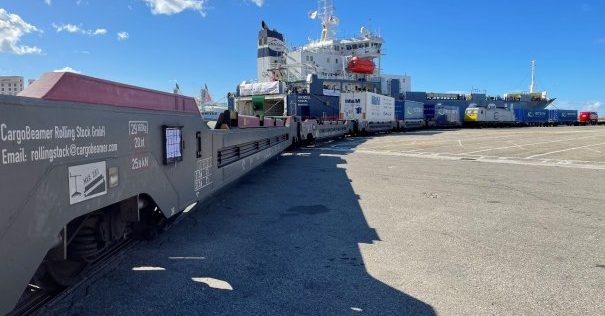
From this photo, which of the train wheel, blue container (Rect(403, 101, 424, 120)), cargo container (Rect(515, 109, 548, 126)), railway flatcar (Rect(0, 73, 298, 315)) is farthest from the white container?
cargo container (Rect(515, 109, 548, 126))

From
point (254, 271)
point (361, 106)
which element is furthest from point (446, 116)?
point (254, 271)

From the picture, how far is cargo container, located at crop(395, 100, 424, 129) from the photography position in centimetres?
3999

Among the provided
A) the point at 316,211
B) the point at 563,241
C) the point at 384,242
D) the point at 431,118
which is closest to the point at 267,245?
the point at 384,242

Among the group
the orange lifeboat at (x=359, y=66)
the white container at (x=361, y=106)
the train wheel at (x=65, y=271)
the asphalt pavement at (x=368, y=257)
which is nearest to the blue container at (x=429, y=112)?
the orange lifeboat at (x=359, y=66)

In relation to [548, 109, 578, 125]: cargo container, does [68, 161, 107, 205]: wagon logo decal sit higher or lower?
lower

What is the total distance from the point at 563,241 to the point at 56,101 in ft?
16.7

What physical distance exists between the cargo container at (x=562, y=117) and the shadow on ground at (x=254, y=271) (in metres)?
68.1

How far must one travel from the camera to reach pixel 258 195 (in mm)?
7391

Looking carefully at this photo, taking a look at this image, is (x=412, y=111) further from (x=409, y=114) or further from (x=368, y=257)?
(x=368, y=257)

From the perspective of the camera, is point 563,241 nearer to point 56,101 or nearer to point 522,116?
point 56,101

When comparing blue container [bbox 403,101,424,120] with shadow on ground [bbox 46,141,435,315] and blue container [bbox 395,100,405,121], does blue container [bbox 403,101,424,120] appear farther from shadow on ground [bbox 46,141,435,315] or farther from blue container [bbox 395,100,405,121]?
shadow on ground [bbox 46,141,435,315]

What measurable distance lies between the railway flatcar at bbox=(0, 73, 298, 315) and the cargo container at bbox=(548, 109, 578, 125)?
7033 cm

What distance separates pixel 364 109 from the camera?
1260 inches

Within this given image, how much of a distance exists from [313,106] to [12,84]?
103 ft
